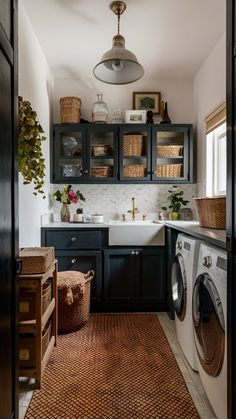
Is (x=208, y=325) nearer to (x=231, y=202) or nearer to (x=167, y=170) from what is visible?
(x=231, y=202)

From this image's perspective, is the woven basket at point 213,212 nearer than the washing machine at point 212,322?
No

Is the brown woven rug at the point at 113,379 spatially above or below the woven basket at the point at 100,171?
below

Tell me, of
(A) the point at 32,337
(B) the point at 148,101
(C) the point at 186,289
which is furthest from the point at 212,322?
(B) the point at 148,101

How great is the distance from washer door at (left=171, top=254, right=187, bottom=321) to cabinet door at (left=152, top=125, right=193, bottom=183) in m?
1.26

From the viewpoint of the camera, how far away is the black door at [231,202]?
1.19 metres

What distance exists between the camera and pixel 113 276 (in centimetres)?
307

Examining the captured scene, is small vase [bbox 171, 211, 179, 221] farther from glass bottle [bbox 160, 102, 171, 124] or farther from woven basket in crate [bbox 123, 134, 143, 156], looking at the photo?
glass bottle [bbox 160, 102, 171, 124]

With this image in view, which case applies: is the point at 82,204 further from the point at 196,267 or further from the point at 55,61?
the point at 196,267

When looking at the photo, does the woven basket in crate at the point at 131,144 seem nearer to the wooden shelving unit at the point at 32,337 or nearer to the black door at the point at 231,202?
the wooden shelving unit at the point at 32,337

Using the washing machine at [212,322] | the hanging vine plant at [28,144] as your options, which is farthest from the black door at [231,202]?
the hanging vine plant at [28,144]

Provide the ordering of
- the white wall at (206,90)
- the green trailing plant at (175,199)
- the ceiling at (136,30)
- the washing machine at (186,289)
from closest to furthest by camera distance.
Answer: the washing machine at (186,289)
the ceiling at (136,30)
the white wall at (206,90)
the green trailing plant at (175,199)

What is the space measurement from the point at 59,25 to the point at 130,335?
2688mm

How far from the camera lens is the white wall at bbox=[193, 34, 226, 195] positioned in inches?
108

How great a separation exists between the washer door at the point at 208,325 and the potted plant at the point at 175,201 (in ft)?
5.81
